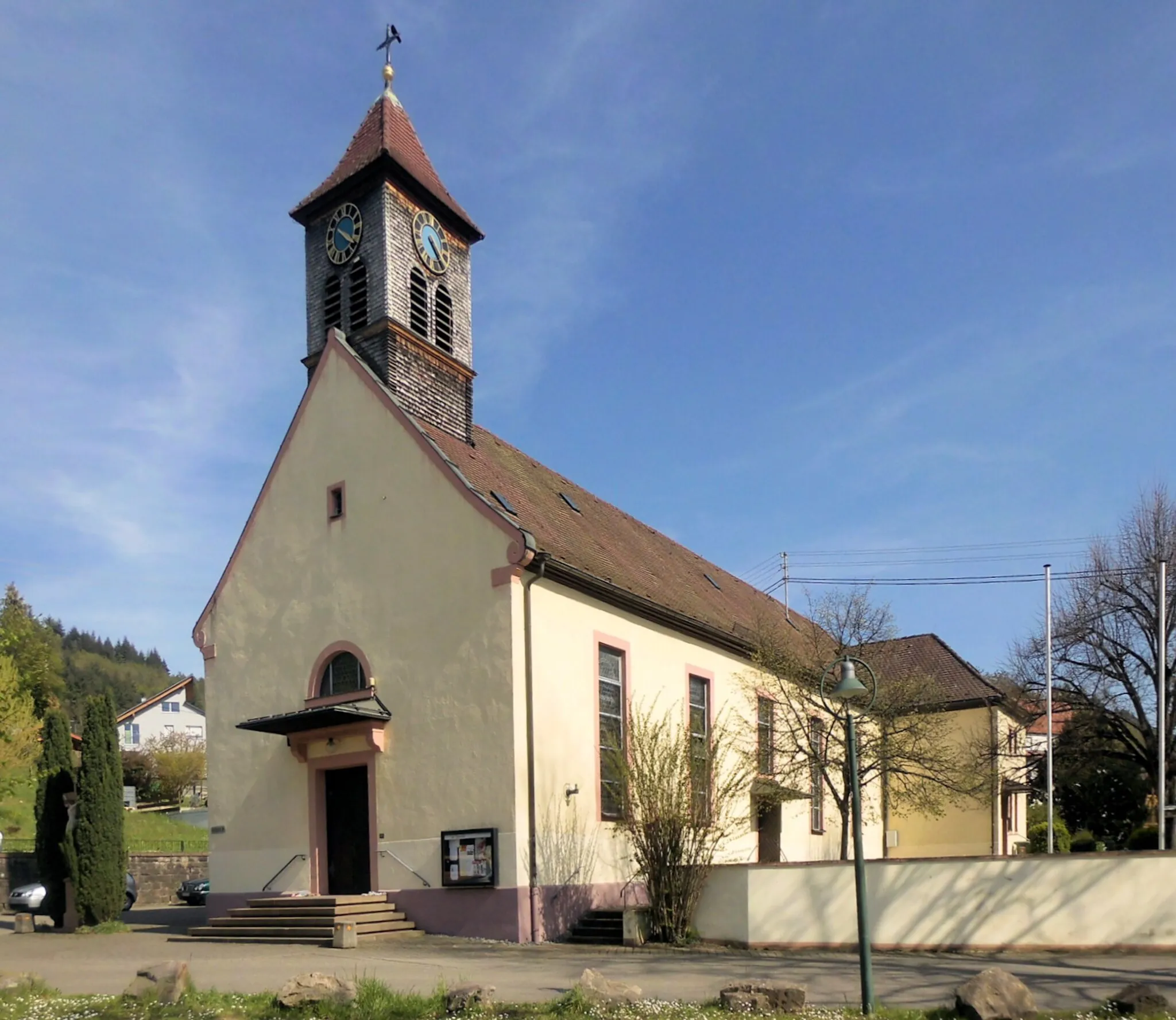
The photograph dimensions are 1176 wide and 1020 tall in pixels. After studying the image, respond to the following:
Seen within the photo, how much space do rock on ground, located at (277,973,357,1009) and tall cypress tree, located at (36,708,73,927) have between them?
38.6 feet

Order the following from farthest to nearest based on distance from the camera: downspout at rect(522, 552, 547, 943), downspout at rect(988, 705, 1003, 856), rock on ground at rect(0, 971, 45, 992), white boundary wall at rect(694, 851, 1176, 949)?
downspout at rect(988, 705, 1003, 856), downspout at rect(522, 552, 547, 943), white boundary wall at rect(694, 851, 1176, 949), rock on ground at rect(0, 971, 45, 992)

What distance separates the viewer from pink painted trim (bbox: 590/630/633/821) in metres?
18.4

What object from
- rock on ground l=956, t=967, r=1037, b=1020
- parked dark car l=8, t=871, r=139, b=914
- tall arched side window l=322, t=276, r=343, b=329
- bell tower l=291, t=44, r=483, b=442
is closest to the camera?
rock on ground l=956, t=967, r=1037, b=1020

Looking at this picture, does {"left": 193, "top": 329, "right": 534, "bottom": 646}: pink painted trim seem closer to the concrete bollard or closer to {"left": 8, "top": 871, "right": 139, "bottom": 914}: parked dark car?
the concrete bollard

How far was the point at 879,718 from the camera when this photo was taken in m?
22.0

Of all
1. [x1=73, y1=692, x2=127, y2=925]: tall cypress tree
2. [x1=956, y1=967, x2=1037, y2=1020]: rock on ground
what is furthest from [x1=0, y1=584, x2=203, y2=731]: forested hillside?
[x1=956, y1=967, x2=1037, y2=1020]: rock on ground

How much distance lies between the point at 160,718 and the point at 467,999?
92553 mm

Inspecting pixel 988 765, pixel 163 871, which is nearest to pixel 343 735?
pixel 163 871

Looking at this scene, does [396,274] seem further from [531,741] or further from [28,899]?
[28,899]

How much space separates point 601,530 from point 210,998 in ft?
49.6

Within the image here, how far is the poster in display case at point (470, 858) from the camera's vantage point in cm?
1634

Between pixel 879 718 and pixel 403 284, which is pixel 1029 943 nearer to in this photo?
pixel 879 718

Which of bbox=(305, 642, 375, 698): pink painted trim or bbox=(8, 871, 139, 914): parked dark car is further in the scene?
bbox=(8, 871, 139, 914): parked dark car

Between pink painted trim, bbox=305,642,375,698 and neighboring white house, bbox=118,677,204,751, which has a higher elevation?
pink painted trim, bbox=305,642,375,698
